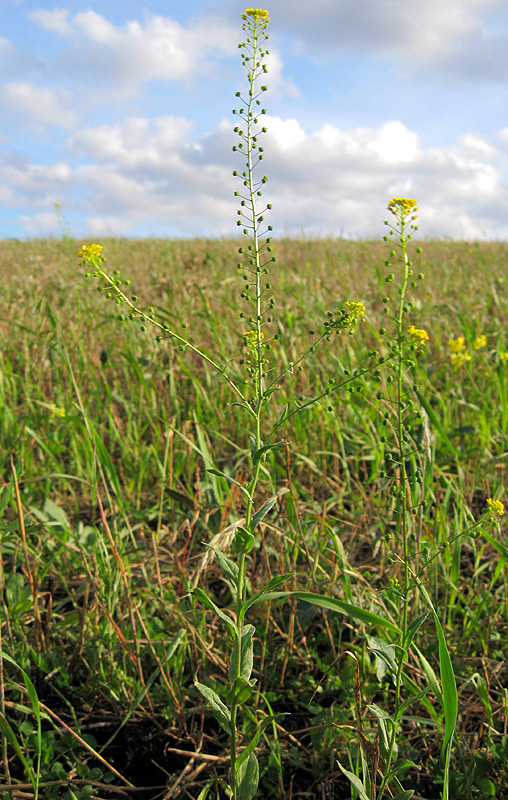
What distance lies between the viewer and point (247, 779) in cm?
100

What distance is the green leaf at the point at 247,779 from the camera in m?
0.99

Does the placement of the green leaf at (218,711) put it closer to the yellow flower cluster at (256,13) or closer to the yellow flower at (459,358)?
the yellow flower cluster at (256,13)

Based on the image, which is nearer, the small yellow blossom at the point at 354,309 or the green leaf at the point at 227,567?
the green leaf at the point at 227,567

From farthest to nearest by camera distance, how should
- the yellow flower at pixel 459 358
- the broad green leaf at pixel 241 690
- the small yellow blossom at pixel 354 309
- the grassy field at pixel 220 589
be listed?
the yellow flower at pixel 459 358
the grassy field at pixel 220 589
the small yellow blossom at pixel 354 309
the broad green leaf at pixel 241 690

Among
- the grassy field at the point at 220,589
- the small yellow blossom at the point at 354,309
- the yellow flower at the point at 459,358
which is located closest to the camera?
the small yellow blossom at the point at 354,309

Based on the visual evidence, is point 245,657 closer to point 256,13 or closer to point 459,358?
point 256,13

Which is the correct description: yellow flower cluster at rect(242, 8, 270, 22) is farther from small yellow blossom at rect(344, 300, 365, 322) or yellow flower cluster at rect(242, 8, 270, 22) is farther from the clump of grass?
small yellow blossom at rect(344, 300, 365, 322)

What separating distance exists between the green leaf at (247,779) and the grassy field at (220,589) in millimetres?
205

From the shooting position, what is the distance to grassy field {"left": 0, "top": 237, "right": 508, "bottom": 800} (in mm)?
1312

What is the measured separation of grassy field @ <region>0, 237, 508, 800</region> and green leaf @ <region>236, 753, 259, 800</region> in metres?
0.21

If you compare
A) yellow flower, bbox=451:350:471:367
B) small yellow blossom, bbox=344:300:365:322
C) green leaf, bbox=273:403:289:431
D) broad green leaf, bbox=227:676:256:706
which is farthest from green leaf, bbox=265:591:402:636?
yellow flower, bbox=451:350:471:367

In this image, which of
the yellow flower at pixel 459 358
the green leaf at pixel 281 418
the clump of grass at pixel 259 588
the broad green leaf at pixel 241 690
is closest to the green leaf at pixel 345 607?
the clump of grass at pixel 259 588

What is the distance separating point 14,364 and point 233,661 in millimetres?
2895

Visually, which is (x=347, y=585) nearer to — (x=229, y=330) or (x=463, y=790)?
(x=463, y=790)
